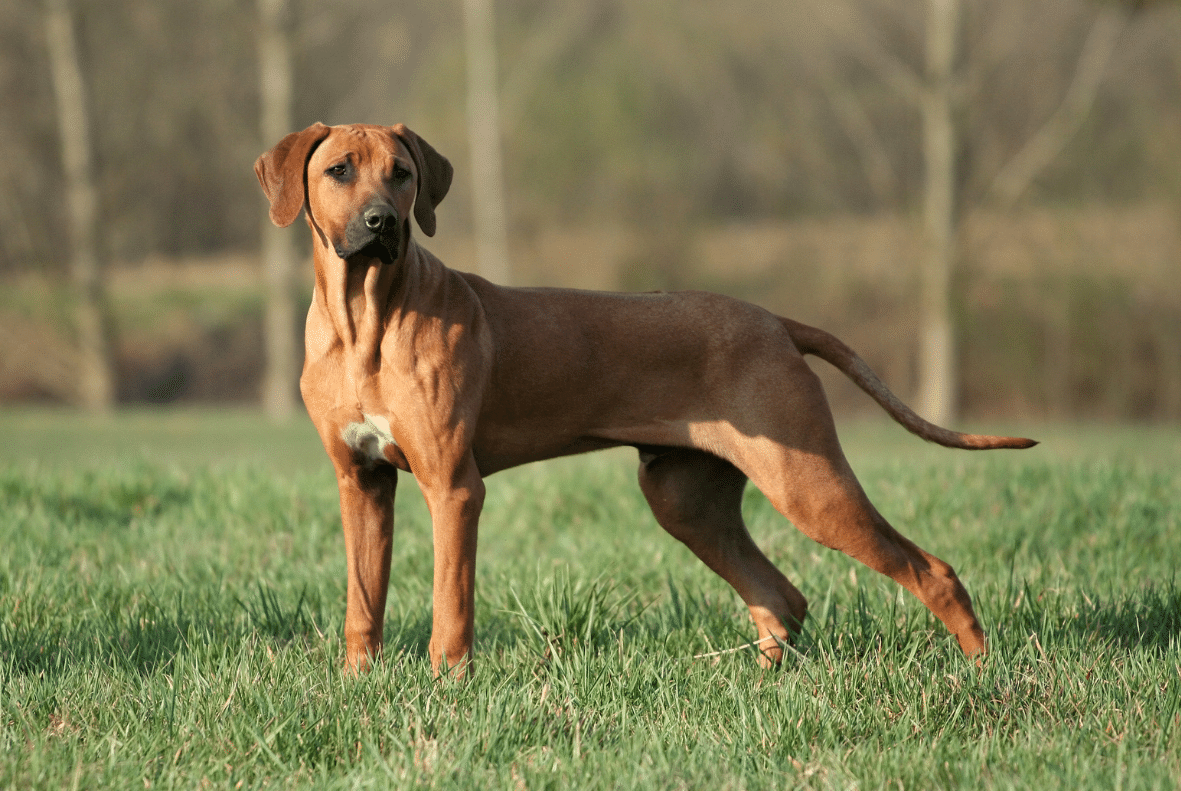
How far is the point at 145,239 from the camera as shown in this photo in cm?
2389

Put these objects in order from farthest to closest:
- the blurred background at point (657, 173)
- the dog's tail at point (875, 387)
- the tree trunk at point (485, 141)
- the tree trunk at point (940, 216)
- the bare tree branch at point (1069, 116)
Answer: the tree trunk at point (485, 141), the blurred background at point (657, 173), the tree trunk at point (940, 216), the bare tree branch at point (1069, 116), the dog's tail at point (875, 387)

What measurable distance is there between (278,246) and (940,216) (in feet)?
38.6

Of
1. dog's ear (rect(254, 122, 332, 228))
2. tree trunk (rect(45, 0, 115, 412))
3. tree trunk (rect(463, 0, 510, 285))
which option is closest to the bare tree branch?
tree trunk (rect(463, 0, 510, 285))

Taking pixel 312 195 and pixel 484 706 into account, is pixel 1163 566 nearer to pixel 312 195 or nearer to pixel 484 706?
pixel 484 706

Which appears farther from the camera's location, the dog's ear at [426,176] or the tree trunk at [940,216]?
the tree trunk at [940,216]

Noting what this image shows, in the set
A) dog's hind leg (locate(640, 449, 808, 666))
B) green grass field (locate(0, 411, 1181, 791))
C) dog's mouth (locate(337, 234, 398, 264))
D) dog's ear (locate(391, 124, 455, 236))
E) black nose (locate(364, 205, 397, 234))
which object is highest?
dog's ear (locate(391, 124, 455, 236))

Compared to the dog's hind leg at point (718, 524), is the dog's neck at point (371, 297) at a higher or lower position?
higher

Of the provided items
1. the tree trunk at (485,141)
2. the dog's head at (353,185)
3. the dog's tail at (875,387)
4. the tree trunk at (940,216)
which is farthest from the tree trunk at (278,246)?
the dog's tail at (875,387)

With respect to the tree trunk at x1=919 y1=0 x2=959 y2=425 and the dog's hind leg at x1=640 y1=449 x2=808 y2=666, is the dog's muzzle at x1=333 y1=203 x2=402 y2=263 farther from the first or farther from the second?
the tree trunk at x1=919 y1=0 x2=959 y2=425

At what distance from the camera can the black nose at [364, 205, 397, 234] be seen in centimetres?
314

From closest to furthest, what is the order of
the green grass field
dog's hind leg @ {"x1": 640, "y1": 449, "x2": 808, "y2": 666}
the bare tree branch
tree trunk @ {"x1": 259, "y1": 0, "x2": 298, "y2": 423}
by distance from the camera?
1. the green grass field
2. dog's hind leg @ {"x1": 640, "y1": 449, "x2": 808, "y2": 666}
3. the bare tree branch
4. tree trunk @ {"x1": 259, "y1": 0, "x2": 298, "y2": 423}

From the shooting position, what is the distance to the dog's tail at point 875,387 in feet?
12.3

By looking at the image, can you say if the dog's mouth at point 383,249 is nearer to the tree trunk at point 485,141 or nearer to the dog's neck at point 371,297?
the dog's neck at point 371,297

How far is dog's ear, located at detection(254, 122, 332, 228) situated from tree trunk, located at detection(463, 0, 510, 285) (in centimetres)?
1829
